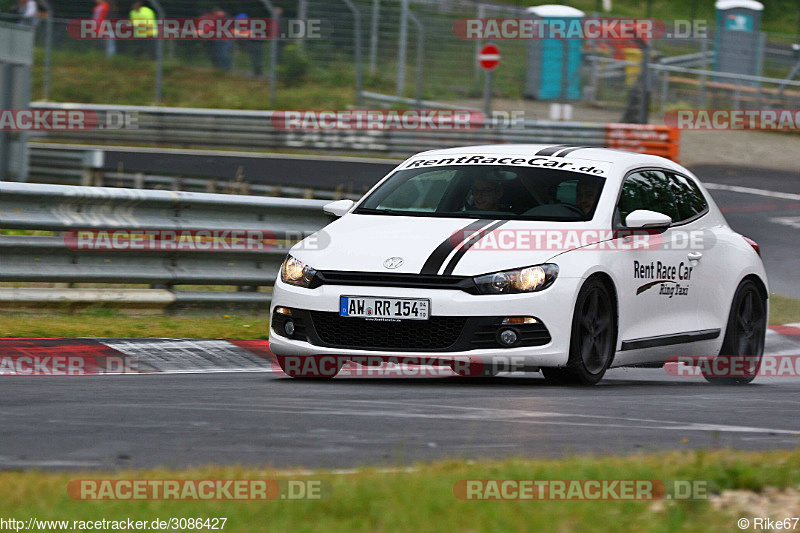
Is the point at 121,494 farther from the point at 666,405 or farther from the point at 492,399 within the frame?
the point at 666,405

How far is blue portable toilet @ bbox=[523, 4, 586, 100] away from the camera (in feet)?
107

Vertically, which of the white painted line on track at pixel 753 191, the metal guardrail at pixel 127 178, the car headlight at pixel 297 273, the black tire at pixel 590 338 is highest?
the car headlight at pixel 297 273

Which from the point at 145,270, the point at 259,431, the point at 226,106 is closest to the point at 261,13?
the point at 226,106

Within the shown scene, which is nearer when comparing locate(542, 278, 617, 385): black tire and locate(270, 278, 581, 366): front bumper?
locate(270, 278, 581, 366): front bumper

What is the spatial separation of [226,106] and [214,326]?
70.1 feet

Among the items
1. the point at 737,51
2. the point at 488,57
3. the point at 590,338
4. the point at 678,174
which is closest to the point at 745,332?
the point at 678,174

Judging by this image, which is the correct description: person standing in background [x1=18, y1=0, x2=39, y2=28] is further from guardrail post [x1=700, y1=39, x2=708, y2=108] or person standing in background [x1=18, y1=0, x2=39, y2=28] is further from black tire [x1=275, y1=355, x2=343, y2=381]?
black tire [x1=275, y1=355, x2=343, y2=381]

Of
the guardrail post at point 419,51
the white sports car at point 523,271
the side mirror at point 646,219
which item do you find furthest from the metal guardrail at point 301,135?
the side mirror at point 646,219

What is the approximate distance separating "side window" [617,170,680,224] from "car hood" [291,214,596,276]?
63cm

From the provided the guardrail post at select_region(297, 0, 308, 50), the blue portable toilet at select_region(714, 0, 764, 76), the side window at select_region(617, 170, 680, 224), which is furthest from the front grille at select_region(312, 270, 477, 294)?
the blue portable toilet at select_region(714, 0, 764, 76)

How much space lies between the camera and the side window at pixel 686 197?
30.8 feet

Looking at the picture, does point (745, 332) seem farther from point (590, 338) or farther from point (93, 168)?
point (93, 168)

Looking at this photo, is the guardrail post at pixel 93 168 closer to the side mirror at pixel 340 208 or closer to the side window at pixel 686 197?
the side mirror at pixel 340 208

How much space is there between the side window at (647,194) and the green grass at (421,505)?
411 centimetres
